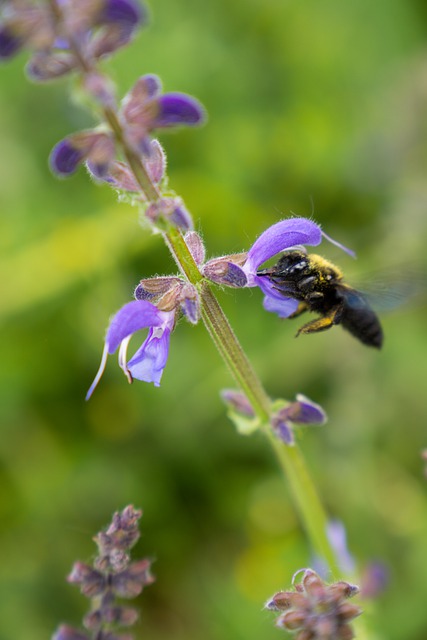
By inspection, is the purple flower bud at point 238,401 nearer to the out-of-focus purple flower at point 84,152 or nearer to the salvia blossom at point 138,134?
the salvia blossom at point 138,134

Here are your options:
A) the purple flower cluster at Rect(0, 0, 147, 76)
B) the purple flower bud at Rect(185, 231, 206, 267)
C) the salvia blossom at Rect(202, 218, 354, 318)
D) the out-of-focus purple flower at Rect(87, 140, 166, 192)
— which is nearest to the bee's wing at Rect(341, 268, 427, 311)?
the salvia blossom at Rect(202, 218, 354, 318)

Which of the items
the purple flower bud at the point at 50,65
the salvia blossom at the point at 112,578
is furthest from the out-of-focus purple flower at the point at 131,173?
the salvia blossom at the point at 112,578

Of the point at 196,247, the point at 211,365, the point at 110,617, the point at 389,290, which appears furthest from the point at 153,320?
the point at 211,365

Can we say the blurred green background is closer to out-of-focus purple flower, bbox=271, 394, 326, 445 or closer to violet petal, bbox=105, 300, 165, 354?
out-of-focus purple flower, bbox=271, 394, 326, 445

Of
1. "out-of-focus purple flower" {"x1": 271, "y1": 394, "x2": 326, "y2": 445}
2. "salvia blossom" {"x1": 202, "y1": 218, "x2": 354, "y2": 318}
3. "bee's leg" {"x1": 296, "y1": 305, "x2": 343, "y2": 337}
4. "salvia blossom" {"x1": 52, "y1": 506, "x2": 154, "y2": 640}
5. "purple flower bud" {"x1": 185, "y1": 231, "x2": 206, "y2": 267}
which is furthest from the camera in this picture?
"bee's leg" {"x1": 296, "y1": 305, "x2": 343, "y2": 337}

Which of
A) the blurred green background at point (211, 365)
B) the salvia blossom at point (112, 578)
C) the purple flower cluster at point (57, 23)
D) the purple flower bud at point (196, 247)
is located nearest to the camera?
the purple flower cluster at point (57, 23)

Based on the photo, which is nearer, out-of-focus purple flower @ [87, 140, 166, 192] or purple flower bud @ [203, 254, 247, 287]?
out-of-focus purple flower @ [87, 140, 166, 192]
